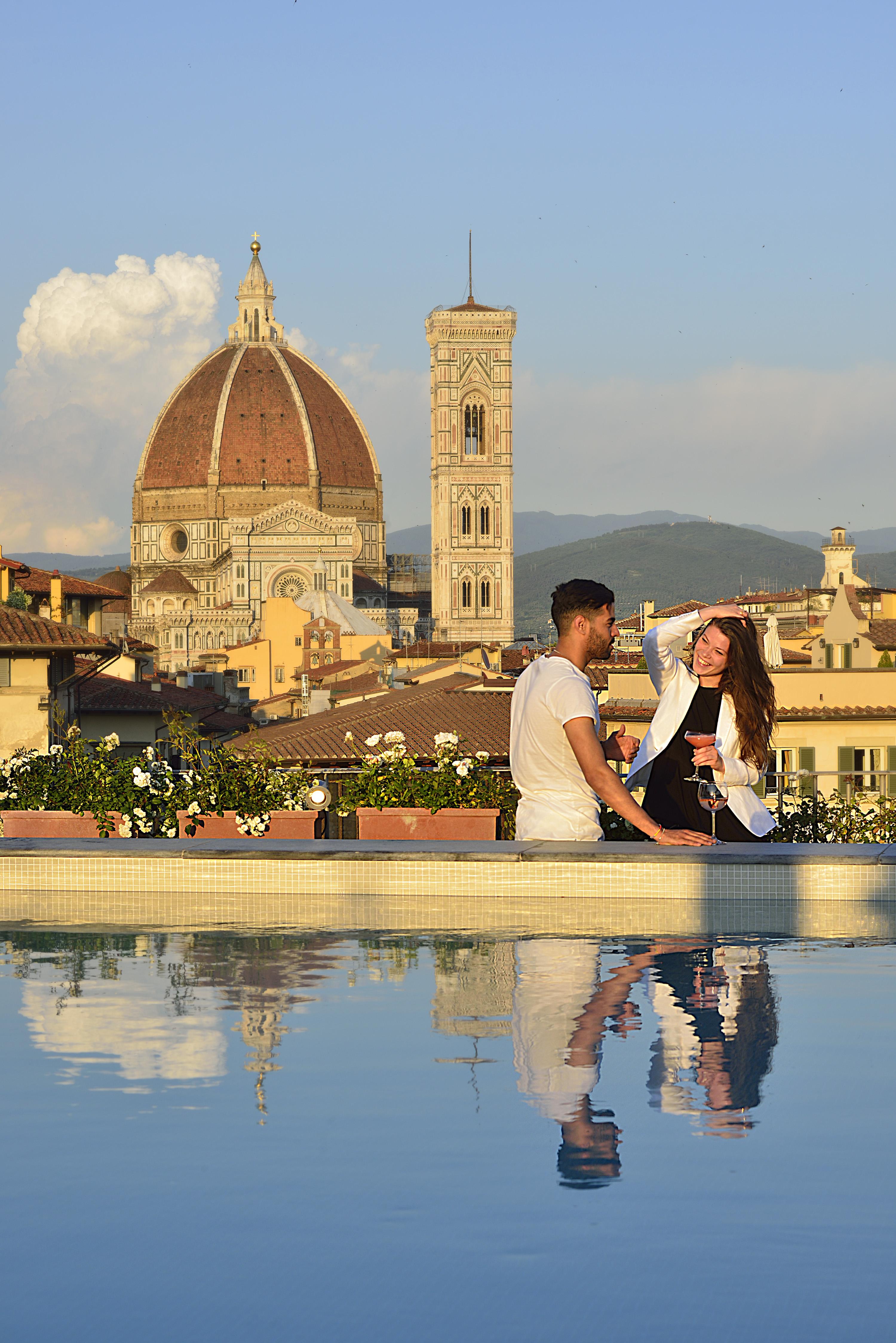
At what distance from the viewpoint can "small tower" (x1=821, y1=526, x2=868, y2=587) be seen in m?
104

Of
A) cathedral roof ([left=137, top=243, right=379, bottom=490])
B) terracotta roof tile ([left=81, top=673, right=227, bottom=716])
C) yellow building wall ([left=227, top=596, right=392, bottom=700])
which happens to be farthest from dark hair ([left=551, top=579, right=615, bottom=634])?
cathedral roof ([left=137, top=243, right=379, bottom=490])

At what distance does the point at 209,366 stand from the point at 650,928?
14403 cm

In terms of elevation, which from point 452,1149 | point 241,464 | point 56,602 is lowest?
point 452,1149

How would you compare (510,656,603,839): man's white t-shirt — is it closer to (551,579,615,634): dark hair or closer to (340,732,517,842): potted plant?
(551,579,615,634): dark hair

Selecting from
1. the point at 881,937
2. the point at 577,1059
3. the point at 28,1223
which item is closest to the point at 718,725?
the point at 881,937

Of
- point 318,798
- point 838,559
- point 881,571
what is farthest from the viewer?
point 881,571

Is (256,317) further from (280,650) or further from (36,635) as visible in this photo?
(36,635)

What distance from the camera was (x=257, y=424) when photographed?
141m

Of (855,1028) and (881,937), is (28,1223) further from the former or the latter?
(881,937)

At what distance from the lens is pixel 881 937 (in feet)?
23.3

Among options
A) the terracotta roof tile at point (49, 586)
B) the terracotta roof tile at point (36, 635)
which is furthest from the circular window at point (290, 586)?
the terracotta roof tile at point (36, 635)

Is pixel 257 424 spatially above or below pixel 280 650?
above

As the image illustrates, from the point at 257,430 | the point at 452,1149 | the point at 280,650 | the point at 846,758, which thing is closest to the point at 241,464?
the point at 257,430

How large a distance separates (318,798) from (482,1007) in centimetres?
362
